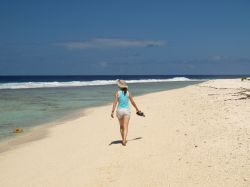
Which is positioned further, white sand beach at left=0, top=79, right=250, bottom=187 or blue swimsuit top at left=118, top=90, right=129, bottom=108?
blue swimsuit top at left=118, top=90, right=129, bottom=108

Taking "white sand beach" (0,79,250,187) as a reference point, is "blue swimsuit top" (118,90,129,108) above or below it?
above

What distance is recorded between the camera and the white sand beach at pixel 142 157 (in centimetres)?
639

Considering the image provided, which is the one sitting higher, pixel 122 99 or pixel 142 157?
pixel 122 99

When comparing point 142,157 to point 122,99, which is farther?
point 122,99

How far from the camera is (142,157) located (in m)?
7.82

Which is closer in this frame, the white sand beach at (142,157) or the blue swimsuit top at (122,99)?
the white sand beach at (142,157)

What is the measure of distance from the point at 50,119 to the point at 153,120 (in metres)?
4.94

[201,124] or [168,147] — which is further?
[201,124]

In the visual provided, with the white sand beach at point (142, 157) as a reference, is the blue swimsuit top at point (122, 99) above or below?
above

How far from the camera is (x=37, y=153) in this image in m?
9.09

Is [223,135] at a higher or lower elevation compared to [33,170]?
higher

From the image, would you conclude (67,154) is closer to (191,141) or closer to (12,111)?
(191,141)

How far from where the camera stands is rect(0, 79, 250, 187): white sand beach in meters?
6.39

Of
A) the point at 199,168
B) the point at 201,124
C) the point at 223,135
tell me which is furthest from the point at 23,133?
the point at 199,168
